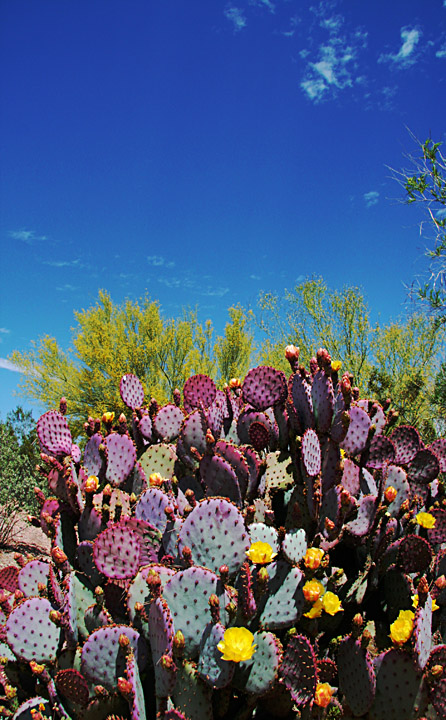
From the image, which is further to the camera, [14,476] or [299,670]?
[14,476]

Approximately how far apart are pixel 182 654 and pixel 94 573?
0.58 m

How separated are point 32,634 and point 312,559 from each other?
42.1 inches

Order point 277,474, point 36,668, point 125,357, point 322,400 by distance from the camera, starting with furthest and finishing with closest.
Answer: point 125,357 < point 277,474 < point 322,400 < point 36,668

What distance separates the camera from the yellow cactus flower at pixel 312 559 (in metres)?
1.70

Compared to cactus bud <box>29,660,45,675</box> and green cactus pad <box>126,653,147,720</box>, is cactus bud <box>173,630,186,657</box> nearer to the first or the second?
green cactus pad <box>126,653,147,720</box>

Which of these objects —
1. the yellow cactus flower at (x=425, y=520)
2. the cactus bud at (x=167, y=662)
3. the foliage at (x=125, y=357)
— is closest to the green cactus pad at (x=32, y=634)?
the cactus bud at (x=167, y=662)

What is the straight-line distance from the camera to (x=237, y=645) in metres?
1.43

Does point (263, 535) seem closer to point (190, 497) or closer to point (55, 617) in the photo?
point (190, 497)

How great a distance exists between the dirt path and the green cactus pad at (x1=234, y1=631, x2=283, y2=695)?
6265 millimetres

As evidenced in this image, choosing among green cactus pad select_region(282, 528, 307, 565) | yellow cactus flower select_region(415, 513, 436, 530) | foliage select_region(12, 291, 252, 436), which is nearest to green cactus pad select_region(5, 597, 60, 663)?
green cactus pad select_region(282, 528, 307, 565)

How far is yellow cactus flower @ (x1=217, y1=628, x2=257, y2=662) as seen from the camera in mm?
1396

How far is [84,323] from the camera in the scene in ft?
80.5

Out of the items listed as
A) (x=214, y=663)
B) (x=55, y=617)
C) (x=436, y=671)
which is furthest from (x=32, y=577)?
(x=436, y=671)

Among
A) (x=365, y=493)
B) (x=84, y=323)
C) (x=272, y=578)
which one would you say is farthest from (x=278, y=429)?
(x=84, y=323)
